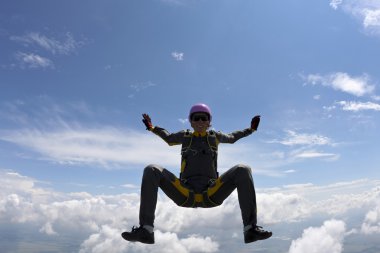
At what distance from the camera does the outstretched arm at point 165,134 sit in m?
7.46

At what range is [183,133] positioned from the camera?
747 centimetres

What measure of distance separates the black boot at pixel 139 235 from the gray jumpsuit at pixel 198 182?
6.5 inches

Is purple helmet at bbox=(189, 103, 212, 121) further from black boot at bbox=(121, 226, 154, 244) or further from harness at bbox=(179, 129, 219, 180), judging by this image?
black boot at bbox=(121, 226, 154, 244)

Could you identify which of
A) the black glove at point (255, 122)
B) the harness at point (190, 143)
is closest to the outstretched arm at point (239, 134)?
the black glove at point (255, 122)

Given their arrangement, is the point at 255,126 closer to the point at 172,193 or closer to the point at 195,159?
the point at 195,159

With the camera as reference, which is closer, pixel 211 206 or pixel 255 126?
pixel 211 206

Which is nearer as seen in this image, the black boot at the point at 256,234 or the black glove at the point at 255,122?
the black boot at the point at 256,234

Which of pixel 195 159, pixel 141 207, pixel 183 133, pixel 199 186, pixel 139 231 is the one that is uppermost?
pixel 183 133

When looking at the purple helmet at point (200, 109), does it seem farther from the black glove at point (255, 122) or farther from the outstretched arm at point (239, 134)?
the black glove at point (255, 122)

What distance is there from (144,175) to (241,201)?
2052 millimetres

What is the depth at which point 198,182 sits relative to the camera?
6.78m

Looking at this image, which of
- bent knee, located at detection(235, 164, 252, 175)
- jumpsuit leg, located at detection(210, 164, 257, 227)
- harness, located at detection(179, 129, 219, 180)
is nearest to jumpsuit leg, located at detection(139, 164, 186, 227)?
harness, located at detection(179, 129, 219, 180)

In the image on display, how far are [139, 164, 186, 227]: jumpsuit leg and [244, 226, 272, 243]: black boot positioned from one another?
1552 mm

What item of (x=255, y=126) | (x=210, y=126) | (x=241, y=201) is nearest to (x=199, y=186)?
(x=241, y=201)
